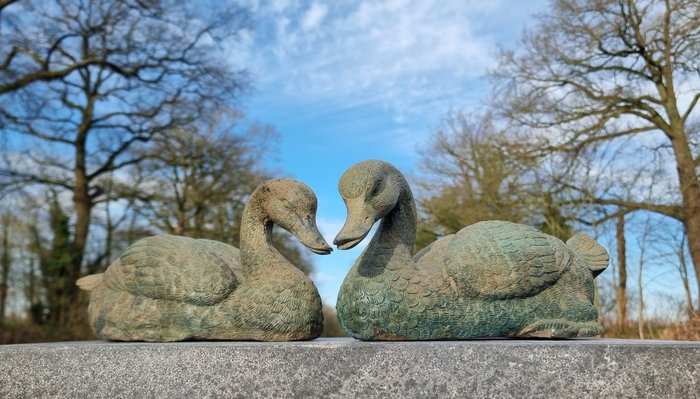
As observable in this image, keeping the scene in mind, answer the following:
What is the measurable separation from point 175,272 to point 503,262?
1.95 m

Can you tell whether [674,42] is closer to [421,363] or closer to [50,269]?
[421,363]

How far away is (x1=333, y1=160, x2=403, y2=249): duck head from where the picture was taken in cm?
321

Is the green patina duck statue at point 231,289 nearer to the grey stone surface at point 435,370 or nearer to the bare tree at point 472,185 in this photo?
the grey stone surface at point 435,370

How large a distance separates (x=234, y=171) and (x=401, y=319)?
11869 millimetres

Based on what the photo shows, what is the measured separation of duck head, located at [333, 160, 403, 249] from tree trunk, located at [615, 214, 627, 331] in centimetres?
909

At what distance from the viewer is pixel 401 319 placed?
3383mm

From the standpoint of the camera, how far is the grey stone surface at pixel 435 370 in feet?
9.86

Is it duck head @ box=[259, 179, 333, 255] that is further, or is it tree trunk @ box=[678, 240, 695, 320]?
tree trunk @ box=[678, 240, 695, 320]

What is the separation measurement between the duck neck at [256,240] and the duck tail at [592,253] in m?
2.00

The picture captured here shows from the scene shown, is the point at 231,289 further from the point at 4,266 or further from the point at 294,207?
the point at 4,266

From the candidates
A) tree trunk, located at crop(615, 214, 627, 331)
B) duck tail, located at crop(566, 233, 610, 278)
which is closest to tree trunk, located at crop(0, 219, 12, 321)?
duck tail, located at crop(566, 233, 610, 278)

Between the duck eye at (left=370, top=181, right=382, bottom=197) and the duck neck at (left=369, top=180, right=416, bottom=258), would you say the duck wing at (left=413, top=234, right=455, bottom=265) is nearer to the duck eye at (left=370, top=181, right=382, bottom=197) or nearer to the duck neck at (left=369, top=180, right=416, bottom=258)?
the duck neck at (left=369, top=180, right=416, bottom=258)

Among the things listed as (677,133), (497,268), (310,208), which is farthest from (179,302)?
(677,133)

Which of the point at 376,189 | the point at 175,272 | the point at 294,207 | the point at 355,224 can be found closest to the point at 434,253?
the point at 376,189
